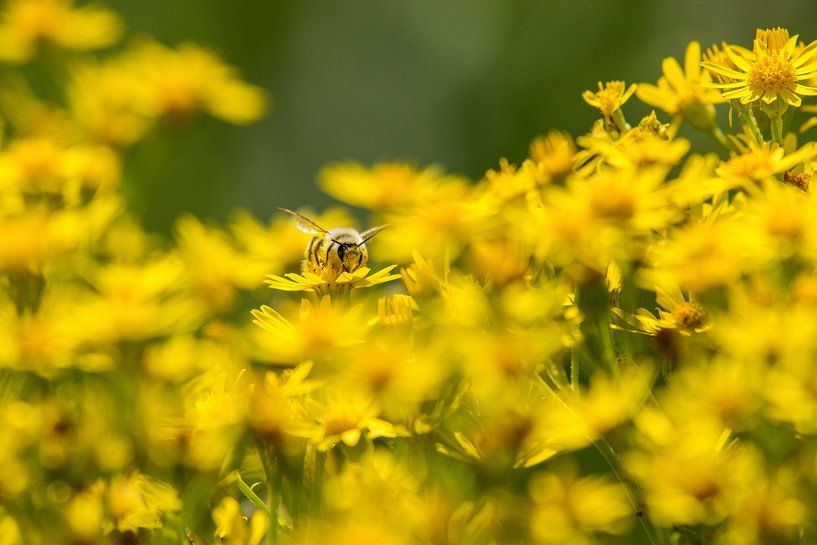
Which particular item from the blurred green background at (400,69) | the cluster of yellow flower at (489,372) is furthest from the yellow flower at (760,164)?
the blurred green background at (400,69)

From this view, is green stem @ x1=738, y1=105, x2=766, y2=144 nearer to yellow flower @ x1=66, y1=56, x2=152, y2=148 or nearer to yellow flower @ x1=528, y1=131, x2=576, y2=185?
yellow flower @ x1=528, y1=131, x2=576, y2=185

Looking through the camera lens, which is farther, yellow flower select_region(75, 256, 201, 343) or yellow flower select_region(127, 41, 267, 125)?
yellow flower select_region(127, 41, 267, 125)

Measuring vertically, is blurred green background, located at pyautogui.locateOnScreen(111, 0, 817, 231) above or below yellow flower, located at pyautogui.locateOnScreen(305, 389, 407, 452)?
below

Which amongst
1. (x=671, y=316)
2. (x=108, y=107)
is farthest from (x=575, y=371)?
(x=108, y=107)

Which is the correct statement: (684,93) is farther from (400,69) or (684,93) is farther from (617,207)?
(400,69)

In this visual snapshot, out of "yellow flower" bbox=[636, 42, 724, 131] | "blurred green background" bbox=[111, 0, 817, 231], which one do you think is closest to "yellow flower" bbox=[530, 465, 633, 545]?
"yellow flower" bbox=[636, 42, 724, 131]

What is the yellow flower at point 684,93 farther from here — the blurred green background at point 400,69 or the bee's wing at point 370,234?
the blurred green background at point 400,69

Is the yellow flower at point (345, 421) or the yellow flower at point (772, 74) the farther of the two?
the yellow flower at point (772, 74)
